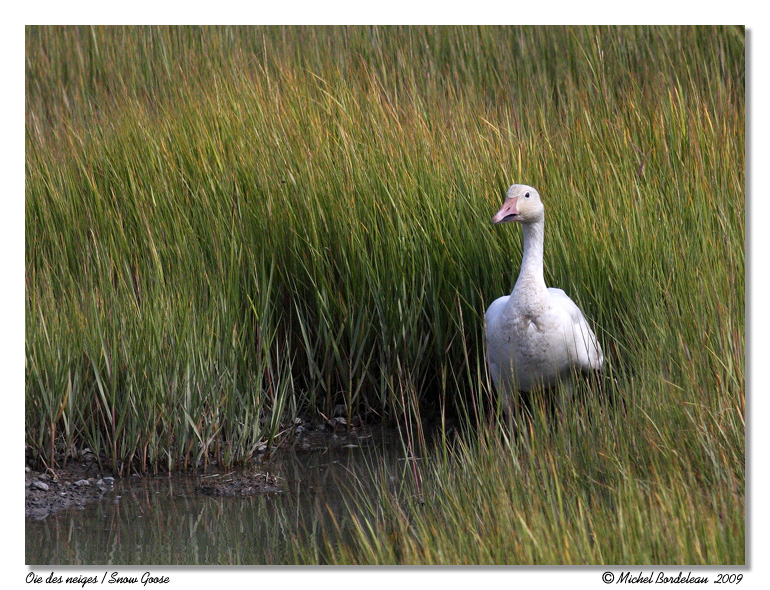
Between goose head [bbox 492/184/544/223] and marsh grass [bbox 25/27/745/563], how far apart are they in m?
0.53

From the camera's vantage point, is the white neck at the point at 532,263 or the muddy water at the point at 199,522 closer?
the muddy water at the point at 199,522

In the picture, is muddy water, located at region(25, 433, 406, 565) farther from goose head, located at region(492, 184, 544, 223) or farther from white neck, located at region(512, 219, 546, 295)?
goose head, located at region(492, 184, 544, 223)

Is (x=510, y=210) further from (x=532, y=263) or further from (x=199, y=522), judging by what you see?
(x=199, y=522)

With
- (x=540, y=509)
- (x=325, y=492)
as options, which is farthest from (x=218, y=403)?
(x=540, y=509)

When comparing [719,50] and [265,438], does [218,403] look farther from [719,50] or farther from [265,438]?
[719,50]

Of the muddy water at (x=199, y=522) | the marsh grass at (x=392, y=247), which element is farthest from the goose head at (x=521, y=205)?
the muddy water at (x=199, y=522)

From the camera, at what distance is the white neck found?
151 inches

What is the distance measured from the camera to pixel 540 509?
297 centimetres

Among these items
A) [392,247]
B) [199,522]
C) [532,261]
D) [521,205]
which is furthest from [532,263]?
[199,522]

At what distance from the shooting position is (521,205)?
3828 mm

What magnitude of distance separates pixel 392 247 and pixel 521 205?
876 millimetres

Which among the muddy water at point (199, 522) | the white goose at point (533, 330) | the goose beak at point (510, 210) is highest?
the goose beak at point (510, 210)

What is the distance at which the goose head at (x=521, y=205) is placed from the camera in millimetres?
3787

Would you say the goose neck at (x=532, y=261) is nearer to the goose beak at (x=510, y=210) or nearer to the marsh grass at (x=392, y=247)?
the goose beak at (x=510, y=210)
